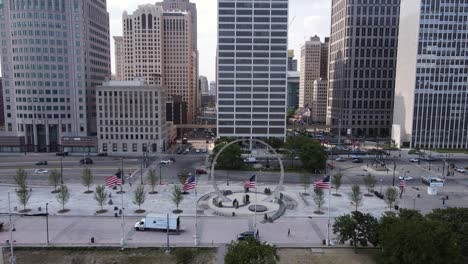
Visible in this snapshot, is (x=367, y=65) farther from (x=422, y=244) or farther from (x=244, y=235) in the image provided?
(x=422, y=244)

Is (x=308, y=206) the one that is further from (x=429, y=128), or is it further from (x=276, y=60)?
(x=429, y=128)

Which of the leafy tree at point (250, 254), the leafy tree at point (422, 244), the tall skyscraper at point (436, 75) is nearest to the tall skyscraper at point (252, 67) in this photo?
the tall skyscraper at point (436, 75)

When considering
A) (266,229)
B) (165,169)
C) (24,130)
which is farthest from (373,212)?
(24,130)

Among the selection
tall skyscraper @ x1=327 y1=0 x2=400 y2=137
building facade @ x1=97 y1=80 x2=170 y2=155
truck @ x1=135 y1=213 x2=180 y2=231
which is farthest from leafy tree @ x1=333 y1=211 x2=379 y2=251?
tall skyscraper @ x1=327 y1=0 x2=400 y2=137

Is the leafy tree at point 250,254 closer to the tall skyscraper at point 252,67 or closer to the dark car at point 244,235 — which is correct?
the dark car at point 244,235

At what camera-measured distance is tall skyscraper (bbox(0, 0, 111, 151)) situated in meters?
124

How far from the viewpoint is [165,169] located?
99.8 m

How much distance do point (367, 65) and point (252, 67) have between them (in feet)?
241

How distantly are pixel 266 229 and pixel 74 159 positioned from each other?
273 ft

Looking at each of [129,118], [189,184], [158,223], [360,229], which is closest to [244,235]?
[189,184]

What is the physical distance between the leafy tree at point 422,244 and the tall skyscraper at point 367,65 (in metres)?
141

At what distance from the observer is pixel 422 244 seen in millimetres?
36469

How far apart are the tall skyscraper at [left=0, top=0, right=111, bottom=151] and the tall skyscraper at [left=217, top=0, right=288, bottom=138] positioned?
172ft

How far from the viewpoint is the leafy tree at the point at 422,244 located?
36406mm
